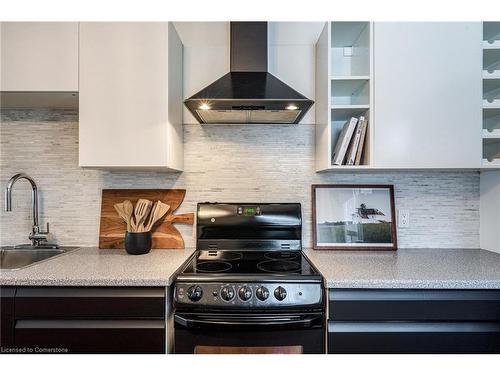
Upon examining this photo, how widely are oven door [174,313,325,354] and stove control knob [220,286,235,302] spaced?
7 centimetres

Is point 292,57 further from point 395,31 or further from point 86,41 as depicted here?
point 86,41

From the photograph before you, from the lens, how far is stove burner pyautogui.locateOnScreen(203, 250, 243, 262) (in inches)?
69.3

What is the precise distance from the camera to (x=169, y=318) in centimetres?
139

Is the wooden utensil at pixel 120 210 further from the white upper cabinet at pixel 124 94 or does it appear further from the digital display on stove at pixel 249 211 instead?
the digital display on stove at pixel 249 211

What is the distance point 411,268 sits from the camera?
150 centimetres

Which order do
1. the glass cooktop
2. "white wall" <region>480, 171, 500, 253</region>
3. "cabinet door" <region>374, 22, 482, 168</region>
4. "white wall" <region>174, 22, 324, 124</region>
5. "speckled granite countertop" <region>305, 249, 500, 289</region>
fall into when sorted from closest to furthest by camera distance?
"speckled granite countertop" <region>305, 249, 500, 289</region> < the glass cooktop < "cabinet door" <region>374, 22, 482, 168</region> < "white wall" <region>480, 171, 500, 253</region> < "white wall" <region>174, 22, 324, 124</region>

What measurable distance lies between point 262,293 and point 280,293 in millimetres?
80

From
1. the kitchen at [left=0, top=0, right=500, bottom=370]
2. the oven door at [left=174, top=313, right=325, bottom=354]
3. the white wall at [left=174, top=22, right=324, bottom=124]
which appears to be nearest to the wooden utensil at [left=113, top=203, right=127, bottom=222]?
the kitchen at [left=0, top=0, right=500, bottom=370]

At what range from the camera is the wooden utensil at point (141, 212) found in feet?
5.94

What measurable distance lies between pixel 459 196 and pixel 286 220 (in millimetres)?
1127

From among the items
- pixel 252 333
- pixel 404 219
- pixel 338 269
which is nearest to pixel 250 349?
pixel 252 333

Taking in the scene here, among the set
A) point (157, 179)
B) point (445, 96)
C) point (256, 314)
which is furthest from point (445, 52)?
point (157, 179)

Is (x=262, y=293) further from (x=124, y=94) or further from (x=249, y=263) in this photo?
(x=124, y=94)

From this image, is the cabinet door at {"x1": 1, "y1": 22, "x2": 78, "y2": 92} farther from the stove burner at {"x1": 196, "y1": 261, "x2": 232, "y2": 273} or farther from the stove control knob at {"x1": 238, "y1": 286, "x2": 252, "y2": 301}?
the stove control knob at {"x1": 238, "y1": 286, "x2": 252, "y2": 301}
